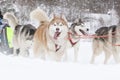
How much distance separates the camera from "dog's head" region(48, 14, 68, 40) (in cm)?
696

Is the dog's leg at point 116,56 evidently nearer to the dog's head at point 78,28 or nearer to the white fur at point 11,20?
the dog's head at point 78,28

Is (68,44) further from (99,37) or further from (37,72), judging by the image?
(37,72)

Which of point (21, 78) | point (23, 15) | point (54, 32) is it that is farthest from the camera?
point (23, 15)

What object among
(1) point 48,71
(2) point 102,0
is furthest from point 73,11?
(1) point 48,71

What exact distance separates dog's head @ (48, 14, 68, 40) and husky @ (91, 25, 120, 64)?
0.64 m

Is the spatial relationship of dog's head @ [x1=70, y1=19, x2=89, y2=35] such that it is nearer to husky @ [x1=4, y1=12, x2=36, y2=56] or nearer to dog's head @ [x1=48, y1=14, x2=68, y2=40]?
husky @ [x1=4, y1=12, x2=36, y2=56]

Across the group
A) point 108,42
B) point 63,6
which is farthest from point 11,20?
point 63,6

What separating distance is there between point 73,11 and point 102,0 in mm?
1577

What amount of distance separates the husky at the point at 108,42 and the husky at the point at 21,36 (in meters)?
1.39

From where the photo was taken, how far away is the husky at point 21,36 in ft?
26.0

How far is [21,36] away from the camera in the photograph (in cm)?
796

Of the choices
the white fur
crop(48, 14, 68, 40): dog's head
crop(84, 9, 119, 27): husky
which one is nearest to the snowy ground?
crop(48, 14, 68, 40): dog's head

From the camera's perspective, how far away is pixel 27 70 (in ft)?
17.0

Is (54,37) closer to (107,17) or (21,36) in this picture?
(21,36)
